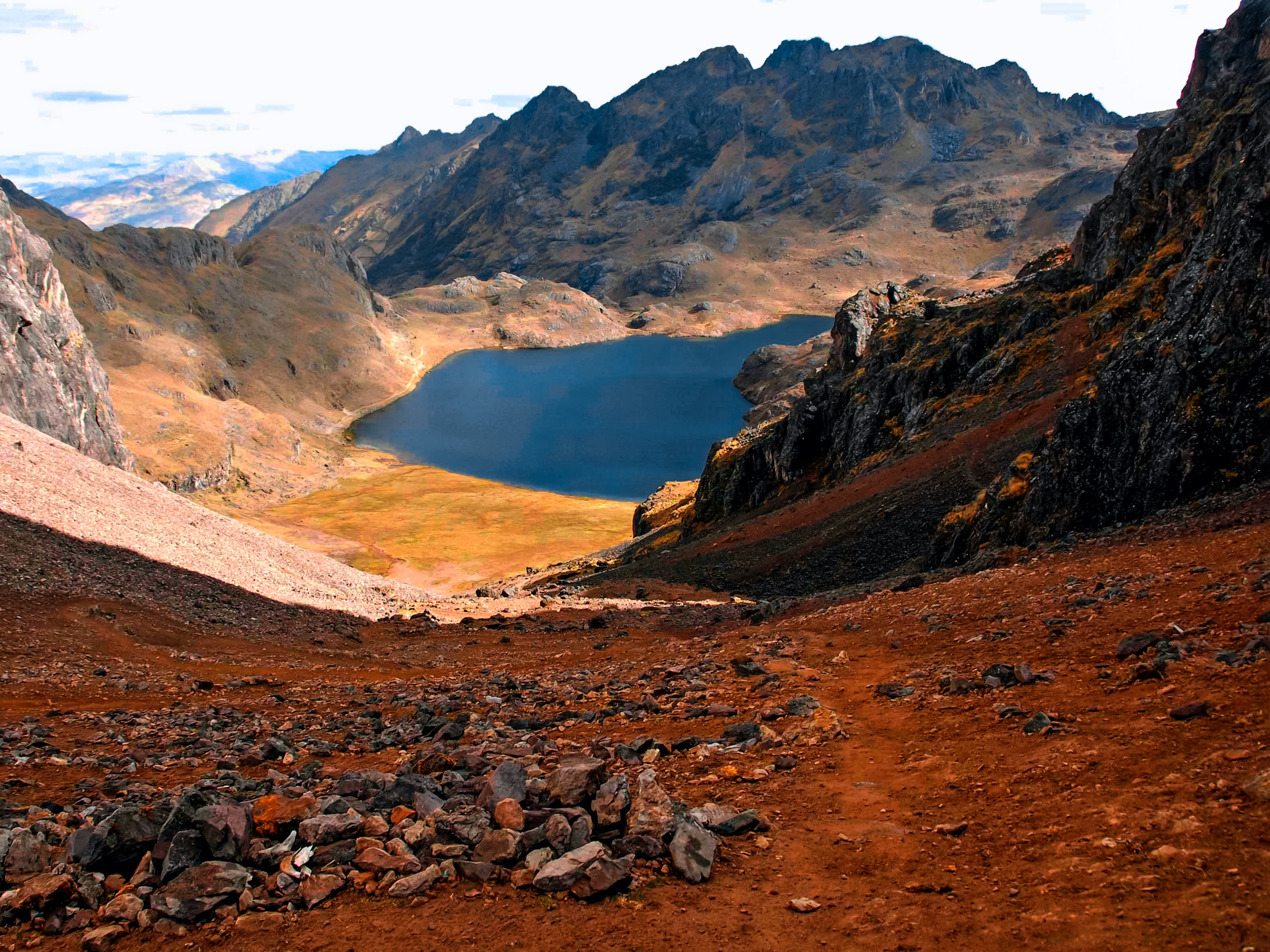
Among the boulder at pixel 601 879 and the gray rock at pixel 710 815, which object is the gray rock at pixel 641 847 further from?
the gray rock at pixel 710 815

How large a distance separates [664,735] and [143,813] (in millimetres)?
9016

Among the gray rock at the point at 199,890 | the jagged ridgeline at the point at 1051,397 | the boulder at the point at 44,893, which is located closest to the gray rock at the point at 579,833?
the gray rock at the point at 199,890

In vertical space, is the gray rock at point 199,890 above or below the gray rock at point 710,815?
below

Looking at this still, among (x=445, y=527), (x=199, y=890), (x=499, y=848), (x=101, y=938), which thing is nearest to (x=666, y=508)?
(x=445, y=527)

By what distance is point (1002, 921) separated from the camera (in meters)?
9.11

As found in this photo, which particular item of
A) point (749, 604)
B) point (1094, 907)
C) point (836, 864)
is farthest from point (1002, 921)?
point (749, 604)

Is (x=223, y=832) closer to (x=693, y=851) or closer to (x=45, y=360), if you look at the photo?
(x=693, y=851)

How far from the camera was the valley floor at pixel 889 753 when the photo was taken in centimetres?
941

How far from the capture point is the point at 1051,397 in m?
50.4

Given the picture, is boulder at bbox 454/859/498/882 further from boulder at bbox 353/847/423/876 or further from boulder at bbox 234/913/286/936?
boulder at bbox 234/913/286/936

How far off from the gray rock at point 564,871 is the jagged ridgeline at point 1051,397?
2591cm

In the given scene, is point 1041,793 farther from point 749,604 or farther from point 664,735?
point 749,604

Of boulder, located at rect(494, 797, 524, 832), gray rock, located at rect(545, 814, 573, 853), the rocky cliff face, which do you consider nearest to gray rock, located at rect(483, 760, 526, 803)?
boulder, located at rect(494, 797, 524, 832)

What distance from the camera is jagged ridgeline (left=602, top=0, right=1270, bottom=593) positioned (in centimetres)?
3073
